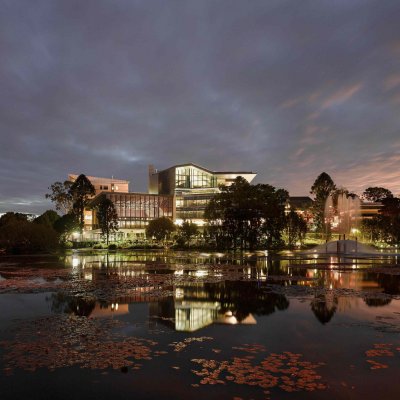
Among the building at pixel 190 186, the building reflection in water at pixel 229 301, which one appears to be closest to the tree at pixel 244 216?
the building reflection in water at pixel 229 301

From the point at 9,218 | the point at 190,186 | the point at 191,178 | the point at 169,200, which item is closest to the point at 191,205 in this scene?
the point at 169,200

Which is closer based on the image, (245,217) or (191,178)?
(245,217)

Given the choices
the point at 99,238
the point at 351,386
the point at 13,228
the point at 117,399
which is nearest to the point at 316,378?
the point at 351,386

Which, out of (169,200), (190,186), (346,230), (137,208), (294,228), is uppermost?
(190,186)

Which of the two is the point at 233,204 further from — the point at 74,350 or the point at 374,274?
the point at 74,350

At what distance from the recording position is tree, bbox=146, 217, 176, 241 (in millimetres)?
92312

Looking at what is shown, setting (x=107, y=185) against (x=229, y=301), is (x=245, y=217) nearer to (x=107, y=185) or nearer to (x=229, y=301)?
(x=229, y=301)

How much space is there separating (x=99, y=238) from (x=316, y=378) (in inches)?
4067

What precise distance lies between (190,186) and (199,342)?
450 ft

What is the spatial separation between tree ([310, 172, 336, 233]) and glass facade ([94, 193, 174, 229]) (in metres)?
50.1

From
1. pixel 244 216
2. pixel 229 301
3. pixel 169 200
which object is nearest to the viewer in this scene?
pixel 229 301

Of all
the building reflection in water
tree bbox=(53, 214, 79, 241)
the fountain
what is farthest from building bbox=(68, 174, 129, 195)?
the building reflection in water

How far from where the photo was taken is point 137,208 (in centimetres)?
13350

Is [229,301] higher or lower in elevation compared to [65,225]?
lower
